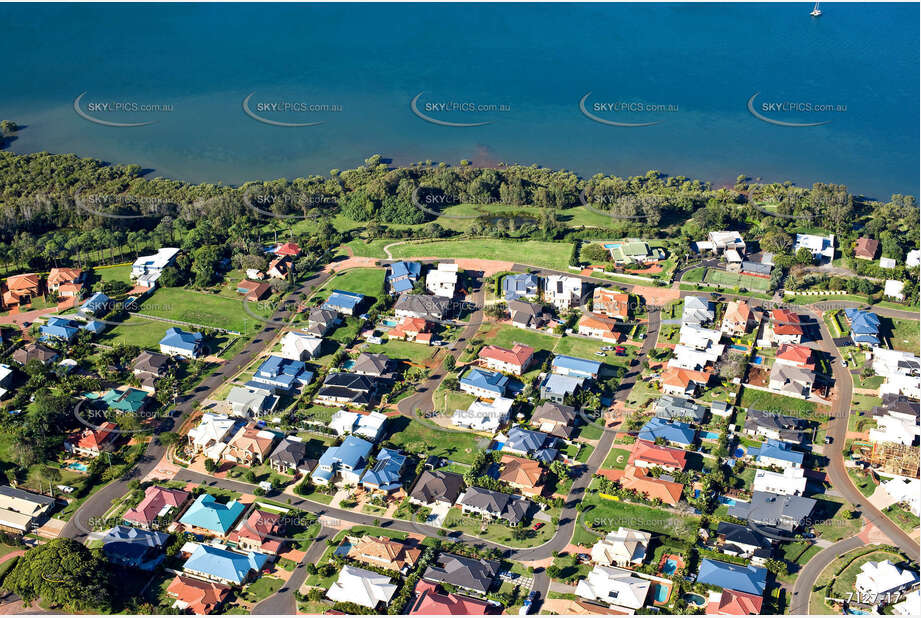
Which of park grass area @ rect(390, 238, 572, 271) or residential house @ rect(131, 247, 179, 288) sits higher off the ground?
park grass area @ rect(390, 238, 572, 271)

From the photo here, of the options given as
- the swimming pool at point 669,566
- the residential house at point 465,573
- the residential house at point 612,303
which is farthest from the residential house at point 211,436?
the residential house at point 612,303

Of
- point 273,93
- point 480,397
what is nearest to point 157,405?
point 480,397

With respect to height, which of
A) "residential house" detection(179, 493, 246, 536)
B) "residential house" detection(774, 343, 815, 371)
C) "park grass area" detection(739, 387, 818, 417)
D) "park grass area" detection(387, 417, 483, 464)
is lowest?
"residential house" detection(179, 493, 246, 536)

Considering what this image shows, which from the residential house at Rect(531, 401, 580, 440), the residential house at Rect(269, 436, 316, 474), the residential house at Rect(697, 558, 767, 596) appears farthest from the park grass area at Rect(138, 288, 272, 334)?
the residential house at Rect(697, 558, 767, 596)

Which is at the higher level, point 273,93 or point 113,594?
point 273,93

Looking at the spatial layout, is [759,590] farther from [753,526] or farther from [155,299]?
[155,299]

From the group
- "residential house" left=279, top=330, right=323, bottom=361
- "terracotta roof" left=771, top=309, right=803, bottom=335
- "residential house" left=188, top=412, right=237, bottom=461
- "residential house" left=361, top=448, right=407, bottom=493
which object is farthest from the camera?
"terracotta roof" left=771, top=309, right=803, bottom=335

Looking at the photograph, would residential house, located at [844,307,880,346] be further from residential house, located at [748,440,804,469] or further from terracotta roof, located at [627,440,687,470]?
terracotta roof, located at [627,440,687,470]
